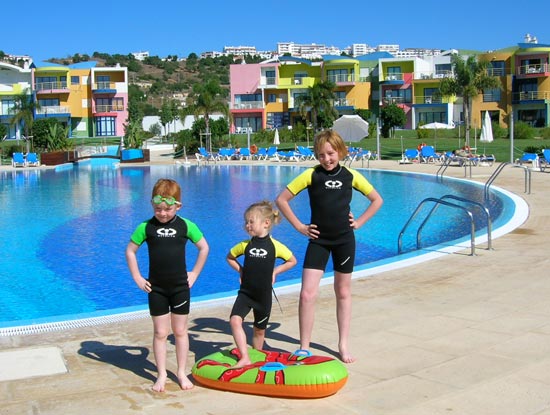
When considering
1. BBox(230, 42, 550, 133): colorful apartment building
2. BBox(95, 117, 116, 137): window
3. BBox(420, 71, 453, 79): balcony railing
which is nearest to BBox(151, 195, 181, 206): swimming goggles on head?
BBox(230, 42, 550, 133): colorful apartment building

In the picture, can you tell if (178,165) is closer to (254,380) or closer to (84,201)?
(84,201)

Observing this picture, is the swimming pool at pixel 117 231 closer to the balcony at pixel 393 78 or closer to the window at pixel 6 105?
the balcony at pixel 393 78

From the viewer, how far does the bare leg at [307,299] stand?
15.3 ft

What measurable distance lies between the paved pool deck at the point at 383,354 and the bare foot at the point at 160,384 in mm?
60

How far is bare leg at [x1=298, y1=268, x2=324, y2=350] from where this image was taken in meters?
4.66

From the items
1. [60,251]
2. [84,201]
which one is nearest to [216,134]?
[84,201]

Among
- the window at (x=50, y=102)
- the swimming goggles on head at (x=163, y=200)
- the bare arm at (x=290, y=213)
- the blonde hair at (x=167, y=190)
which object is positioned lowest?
the bare arm at (x=290, y=213)

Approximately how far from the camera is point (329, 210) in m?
4.64

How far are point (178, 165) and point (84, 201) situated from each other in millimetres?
17905

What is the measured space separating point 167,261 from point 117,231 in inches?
391

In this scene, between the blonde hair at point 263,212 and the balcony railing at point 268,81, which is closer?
the blonde hair at point 263,212

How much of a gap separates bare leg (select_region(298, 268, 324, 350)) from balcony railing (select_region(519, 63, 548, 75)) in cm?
6058

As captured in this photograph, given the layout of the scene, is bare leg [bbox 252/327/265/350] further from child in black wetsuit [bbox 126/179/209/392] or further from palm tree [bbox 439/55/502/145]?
palm tree [bbox 439/55/502/145]

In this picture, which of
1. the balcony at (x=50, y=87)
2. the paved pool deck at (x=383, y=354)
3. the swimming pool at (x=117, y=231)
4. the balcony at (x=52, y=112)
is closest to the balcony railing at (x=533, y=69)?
the swimming pool at (x=117, y=231)
